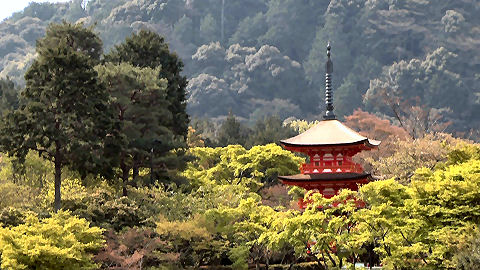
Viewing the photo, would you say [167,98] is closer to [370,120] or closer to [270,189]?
[270,189]

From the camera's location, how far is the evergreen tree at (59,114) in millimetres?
39594

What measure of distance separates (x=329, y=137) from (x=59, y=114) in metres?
14.8

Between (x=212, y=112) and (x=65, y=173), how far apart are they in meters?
140

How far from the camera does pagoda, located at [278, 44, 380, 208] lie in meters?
43.2

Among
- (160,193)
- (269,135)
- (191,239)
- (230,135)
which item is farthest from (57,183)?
(230,135)

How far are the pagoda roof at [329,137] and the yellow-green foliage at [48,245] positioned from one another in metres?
13.9

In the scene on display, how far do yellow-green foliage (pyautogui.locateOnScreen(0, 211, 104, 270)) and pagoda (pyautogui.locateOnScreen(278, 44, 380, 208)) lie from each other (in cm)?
1377

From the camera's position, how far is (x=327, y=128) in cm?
4516

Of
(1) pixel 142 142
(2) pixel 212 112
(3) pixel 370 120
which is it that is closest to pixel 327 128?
(1) pixel 142 142

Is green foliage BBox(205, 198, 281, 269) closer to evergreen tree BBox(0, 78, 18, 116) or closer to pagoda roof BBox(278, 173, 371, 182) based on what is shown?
pagoda roof BBox(278, 173, 371, 182)

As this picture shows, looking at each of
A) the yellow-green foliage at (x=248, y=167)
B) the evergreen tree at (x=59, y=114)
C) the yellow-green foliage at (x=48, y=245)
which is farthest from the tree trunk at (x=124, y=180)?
the yellow-green foliage at (x=48, y=245)

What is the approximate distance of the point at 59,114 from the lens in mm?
39812

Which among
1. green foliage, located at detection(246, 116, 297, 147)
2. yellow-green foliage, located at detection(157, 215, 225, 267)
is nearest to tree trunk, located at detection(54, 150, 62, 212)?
yellow-green foliage, located at detection(157, 215, 225, 267)

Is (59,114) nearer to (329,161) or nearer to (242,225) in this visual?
(242,225)
